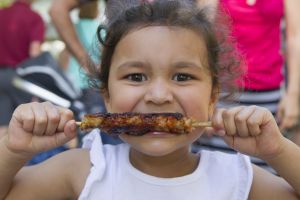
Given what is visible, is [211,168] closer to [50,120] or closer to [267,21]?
[50,120]

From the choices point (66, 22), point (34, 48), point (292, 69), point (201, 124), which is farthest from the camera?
point (34, 48)

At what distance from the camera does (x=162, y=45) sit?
2.02 m

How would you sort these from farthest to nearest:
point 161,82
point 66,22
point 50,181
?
point 66,22, point 50,181, point 161,82

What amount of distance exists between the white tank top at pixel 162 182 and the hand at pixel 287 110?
113cm

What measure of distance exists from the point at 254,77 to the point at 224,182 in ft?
3.97

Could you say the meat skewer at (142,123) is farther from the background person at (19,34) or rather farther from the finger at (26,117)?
the background person at (19,34)

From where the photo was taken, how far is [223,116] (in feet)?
6.25

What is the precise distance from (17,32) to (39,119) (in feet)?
11.3

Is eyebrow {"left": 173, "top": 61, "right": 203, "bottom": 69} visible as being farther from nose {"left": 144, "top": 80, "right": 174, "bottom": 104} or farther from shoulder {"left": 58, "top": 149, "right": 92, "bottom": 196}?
shoulder {"left": 58, "top": 149, "right": 92, "bottom": 196}

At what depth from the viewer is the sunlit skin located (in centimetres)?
196

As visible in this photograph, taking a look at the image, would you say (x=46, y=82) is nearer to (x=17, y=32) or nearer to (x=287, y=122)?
(x=17, y=32)

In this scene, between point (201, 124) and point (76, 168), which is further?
point (76, 168)

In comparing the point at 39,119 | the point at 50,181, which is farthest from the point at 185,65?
the point at 50,181

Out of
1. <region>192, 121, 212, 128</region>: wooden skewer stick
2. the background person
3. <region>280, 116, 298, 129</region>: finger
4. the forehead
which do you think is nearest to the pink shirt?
<region>280, 116, 298, 129</region>: finger
